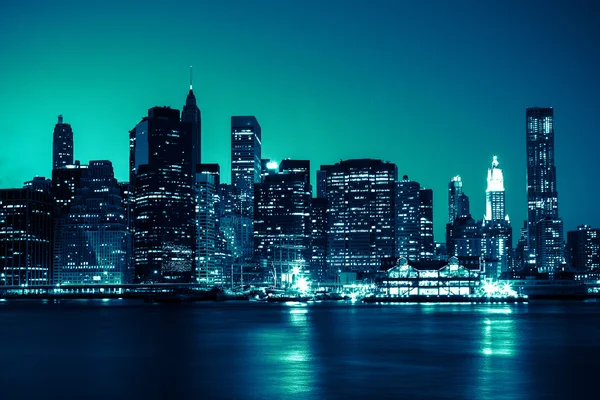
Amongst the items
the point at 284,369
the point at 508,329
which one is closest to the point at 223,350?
the point at 284,369

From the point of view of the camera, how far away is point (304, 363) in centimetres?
5581

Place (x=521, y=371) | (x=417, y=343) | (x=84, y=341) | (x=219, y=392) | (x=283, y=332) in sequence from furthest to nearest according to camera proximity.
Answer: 1. (x=283, y=332)
2. (x=84, y=341)
3. (x=417, y=343)
4. (x=521, y=371)
5. (x=219, y=392)

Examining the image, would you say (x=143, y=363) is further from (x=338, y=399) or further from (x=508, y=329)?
(x=508, y=329)

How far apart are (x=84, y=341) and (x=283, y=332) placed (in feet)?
67.9

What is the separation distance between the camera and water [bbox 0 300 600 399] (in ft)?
142

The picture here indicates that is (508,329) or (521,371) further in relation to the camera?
(508,329)

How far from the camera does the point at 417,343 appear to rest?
71.8 meters

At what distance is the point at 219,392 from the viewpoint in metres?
42.8

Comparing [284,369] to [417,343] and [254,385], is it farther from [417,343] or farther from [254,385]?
[417,343]

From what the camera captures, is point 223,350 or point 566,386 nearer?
point 566,386

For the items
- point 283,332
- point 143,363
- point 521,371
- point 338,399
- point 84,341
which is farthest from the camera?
point 283,332

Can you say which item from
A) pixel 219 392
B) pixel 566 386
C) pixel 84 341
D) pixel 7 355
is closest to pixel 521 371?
pixel 566 386

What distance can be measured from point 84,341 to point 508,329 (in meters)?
44.8

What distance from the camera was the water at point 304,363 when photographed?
43.2m
